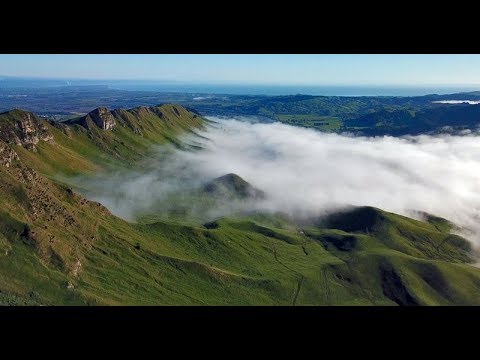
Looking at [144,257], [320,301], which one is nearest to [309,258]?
[320,301]

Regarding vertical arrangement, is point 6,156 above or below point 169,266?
above

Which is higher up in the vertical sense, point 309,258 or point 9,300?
point 9,300

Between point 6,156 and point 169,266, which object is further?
point 6,156

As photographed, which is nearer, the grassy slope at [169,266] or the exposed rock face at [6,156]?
the grassy slope at [169,266]

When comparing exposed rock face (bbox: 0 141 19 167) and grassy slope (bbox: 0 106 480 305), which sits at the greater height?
exposed rock face (bbox: 0 141 19 167)

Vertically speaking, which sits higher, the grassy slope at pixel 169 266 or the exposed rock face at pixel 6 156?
the exposed rock face at pixel 6 156

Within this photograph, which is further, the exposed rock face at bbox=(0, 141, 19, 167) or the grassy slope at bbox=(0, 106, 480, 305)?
the exposed rock face at bbox=(0, 141, 19, 167)
